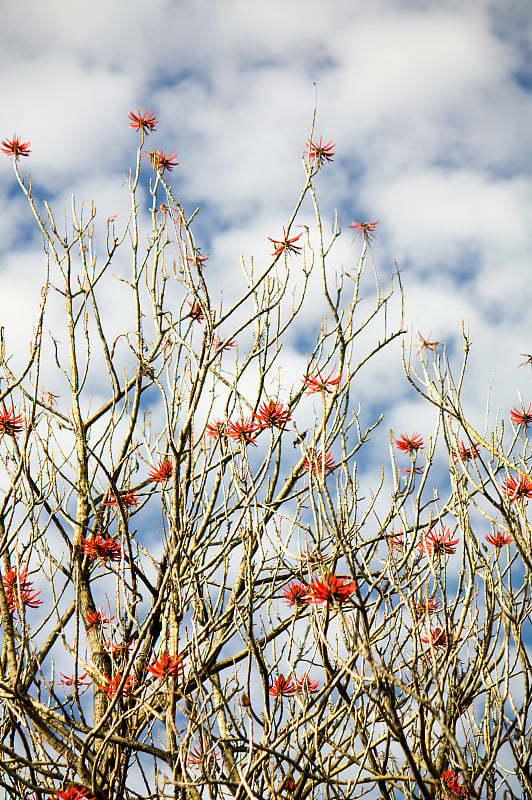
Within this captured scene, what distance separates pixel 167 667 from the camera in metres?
2.22

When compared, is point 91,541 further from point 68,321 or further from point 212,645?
point 68,321

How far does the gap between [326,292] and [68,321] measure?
6.09 feet

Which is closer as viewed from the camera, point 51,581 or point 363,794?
point 363,794

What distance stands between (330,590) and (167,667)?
75 centimetres

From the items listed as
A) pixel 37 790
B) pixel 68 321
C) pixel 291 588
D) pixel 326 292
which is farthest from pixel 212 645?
pixel 68 321

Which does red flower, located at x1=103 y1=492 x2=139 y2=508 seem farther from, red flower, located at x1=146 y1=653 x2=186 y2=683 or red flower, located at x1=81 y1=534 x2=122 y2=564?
red flower, located at x1=146 y1=653 x2=186 y2=683

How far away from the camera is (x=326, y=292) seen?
3.25 metres

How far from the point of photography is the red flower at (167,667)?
7.14ft

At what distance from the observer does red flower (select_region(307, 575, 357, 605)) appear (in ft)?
5.96

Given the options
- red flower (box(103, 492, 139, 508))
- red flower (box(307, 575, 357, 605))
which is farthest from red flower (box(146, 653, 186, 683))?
red flower (box(103, 492, 139, 508))

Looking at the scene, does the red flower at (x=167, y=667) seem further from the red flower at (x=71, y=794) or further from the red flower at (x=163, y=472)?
the red flower at (x=163, y=472)

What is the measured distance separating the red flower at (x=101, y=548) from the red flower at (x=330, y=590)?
161cm

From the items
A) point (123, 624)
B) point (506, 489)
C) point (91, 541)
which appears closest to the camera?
point (123, 624)

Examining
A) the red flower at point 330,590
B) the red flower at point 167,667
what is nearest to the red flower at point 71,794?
the red flower at point 167,667
